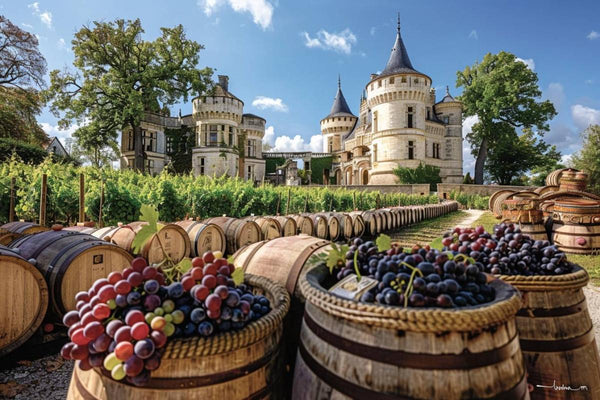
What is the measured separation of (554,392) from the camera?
62.0 inches

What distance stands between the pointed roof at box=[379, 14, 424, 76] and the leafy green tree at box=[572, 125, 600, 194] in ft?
65.1

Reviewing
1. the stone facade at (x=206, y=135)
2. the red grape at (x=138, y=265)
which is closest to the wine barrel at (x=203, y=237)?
the red grape at (x=138, y=265)

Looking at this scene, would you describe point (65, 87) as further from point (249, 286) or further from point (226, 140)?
point (249, 286)

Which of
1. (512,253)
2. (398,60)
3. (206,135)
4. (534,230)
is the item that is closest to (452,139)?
(398,60)

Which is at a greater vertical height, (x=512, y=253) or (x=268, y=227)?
(x=512, y=253)

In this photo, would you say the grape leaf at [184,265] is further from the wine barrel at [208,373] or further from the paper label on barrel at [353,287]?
the paper label on barrel at [353,287]

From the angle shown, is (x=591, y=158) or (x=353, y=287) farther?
(x=591, y=158)

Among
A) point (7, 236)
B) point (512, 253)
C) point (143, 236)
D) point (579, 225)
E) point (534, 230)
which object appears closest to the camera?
point (143, 236)

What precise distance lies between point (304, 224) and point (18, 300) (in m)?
5.90

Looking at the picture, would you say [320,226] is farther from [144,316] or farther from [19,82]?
[19,82]

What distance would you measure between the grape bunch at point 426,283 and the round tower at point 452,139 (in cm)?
4216

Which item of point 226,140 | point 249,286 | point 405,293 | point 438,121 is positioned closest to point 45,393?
point 249,286

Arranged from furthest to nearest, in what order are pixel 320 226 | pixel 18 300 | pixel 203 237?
pixel 320 226 → pixel 203 237 → pixel 18 300

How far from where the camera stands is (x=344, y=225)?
942 centimetres
